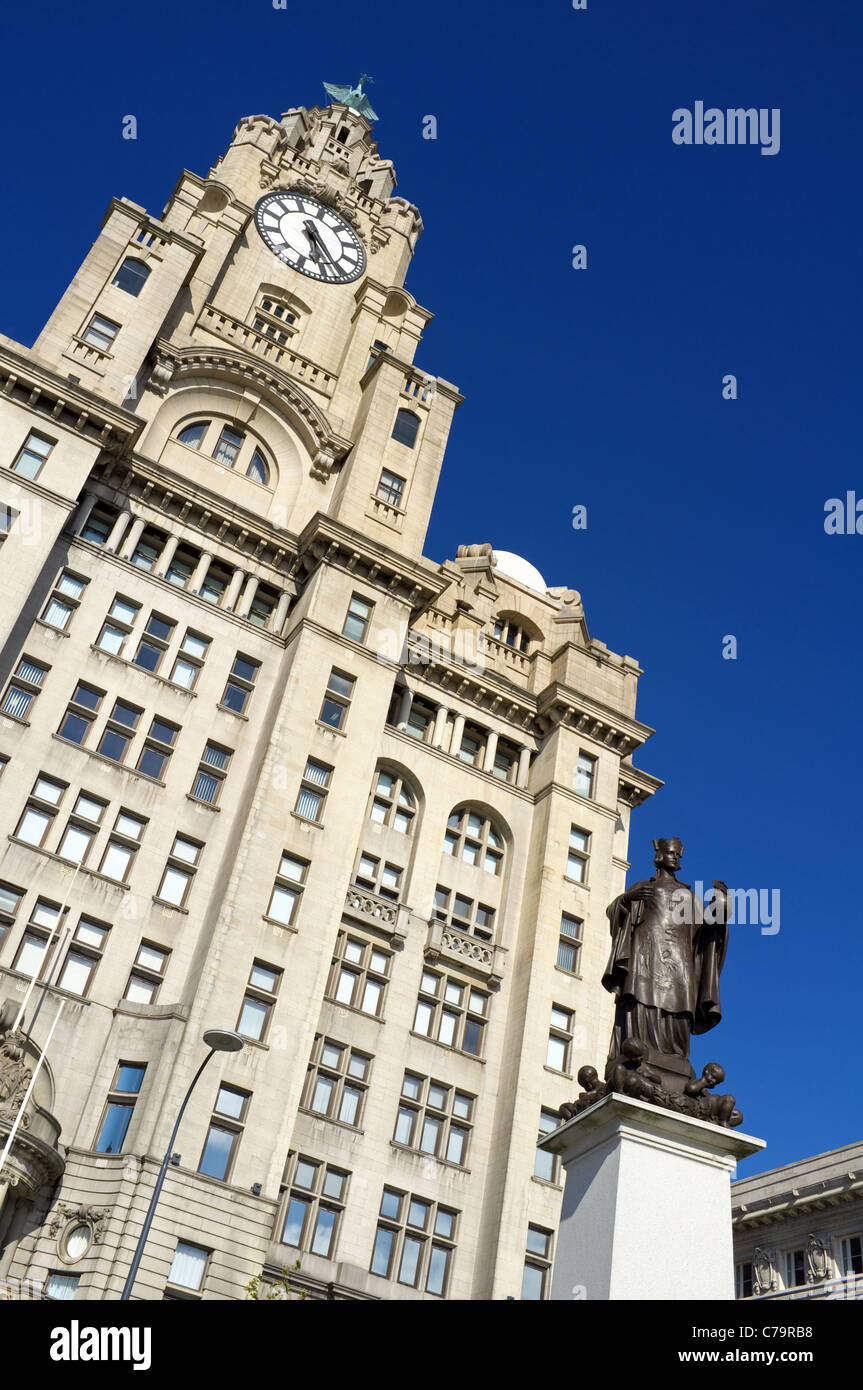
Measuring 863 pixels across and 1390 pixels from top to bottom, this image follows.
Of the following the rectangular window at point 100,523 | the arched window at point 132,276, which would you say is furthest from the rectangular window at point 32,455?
the arched window at point 132,276

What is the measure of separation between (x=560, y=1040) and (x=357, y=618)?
18247 millimetres

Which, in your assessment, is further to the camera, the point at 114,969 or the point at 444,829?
the point at 444,829

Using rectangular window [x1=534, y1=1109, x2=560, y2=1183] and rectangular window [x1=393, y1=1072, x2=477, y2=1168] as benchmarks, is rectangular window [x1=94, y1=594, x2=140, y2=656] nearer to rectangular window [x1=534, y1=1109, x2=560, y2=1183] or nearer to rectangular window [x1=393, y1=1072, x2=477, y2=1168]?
rectangular window [x1=393, y1=1072, x2=477, y2=1168]

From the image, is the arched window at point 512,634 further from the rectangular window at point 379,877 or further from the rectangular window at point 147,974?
the rectangular window at point 147,974

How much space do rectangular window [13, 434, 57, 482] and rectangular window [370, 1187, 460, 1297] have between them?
28.0m

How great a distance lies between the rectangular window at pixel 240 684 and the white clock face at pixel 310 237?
→ 25.1 metres

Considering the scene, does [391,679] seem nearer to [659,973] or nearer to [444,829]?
[444,829]

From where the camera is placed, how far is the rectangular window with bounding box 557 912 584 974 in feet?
151

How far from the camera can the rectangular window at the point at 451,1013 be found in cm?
4322

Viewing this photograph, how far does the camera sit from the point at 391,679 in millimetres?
46844

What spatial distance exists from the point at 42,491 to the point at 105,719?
847 centimetres

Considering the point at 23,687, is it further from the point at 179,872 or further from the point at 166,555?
the point at 166,555

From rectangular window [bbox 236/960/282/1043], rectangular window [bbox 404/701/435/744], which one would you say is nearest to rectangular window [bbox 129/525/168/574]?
rectangular window [bbox 404/701/435/744]
